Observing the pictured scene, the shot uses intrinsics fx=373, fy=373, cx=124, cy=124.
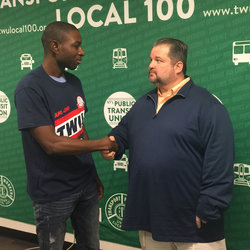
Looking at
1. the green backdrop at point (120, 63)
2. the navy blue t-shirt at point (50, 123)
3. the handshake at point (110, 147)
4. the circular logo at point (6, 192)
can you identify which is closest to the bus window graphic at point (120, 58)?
the green backdrop at point (120, 63)

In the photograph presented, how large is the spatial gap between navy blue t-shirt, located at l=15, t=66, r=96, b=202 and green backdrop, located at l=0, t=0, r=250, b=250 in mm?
652

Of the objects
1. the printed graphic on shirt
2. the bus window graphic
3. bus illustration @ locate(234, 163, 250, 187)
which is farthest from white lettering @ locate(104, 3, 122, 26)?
bus illustration @ locate(234, 163, 250, 187)

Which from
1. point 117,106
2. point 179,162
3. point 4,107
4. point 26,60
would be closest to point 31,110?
point 179,162

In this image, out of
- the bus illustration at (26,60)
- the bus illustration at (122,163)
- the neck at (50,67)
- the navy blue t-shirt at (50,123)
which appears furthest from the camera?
the bus illustration at (26,60)

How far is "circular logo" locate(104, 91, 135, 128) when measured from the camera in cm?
260

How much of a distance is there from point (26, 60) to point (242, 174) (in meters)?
1.85

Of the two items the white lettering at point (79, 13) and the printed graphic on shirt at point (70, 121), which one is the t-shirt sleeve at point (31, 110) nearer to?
the printed graphic on shirt at point (70, 121)

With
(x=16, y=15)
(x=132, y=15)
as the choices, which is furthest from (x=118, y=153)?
(x=16, y=15)

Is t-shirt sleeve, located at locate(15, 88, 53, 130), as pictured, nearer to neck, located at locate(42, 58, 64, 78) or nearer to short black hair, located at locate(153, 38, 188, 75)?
neck, located at locate(42, 58, 64, 78)

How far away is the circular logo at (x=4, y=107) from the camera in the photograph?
315 centimetres

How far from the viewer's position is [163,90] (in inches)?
75.6

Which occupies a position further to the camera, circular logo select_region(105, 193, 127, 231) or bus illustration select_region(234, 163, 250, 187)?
circular logo select_region(105, 193, 127, 231)

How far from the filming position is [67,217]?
197 cm

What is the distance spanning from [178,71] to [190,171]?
50cm
